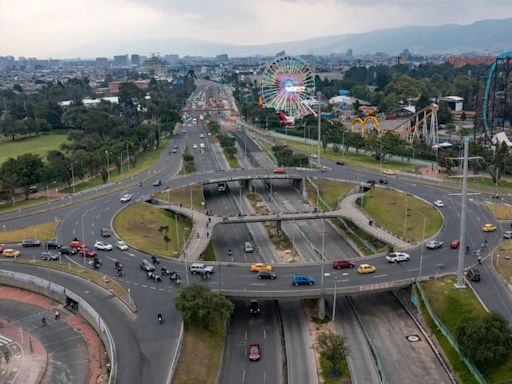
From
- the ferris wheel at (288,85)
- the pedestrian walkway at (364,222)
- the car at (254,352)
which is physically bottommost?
the car at (254,352)

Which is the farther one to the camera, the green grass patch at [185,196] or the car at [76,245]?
the green grass patch at [185,196]

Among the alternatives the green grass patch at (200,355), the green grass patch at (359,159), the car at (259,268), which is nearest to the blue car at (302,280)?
the car at (259,268)

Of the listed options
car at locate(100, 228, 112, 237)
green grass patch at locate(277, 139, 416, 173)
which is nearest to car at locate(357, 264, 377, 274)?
car at locate(100, 228, 112, 237)

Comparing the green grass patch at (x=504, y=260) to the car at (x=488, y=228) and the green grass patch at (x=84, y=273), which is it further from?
the green grass patch at (x=84, y=273)

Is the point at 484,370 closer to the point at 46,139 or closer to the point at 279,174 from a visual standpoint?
the point at 279,174

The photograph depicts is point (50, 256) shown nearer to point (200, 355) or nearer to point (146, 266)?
point (146, 266)
